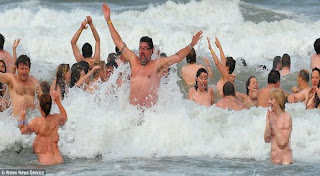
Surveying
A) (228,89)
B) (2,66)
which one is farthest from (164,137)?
(2,66)

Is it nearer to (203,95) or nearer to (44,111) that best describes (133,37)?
(203,95)

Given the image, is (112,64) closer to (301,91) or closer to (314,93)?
(301,91)

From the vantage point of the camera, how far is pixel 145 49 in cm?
1071

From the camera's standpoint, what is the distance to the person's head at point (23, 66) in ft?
34.8

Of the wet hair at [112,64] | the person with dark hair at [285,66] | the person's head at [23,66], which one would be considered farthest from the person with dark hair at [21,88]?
the person with dark hair at [285,66]

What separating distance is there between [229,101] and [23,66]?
129 inches

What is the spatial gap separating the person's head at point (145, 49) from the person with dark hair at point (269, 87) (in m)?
2.39

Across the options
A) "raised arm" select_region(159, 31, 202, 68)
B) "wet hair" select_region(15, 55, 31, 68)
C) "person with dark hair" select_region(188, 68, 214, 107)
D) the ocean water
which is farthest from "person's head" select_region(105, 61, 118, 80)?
"wet hair" select_region(15, 55, 31, 68)

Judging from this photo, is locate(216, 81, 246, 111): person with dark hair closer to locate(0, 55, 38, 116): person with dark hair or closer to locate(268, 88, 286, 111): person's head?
locate(0, 55, 38, 116): person with dark hair

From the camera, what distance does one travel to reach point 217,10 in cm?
2642

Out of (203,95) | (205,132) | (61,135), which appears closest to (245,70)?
(203,95)

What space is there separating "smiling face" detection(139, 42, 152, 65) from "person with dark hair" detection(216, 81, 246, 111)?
1.82m

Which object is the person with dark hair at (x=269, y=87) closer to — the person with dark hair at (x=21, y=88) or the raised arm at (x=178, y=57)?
the raised arm at (x=178, y=57)

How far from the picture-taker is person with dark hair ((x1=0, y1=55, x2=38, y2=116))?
434 inches
